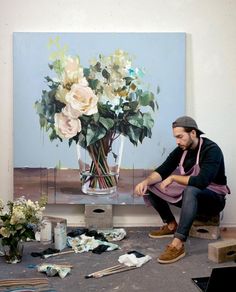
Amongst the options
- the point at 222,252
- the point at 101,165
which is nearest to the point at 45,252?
the point at 101,165

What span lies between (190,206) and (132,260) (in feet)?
1.87

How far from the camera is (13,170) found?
3877 millimetres

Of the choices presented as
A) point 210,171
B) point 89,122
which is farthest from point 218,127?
point 89,122

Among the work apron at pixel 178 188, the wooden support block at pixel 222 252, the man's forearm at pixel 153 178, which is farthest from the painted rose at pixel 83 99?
the wooden support block at pixel 222 252

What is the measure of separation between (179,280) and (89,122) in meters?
1.63

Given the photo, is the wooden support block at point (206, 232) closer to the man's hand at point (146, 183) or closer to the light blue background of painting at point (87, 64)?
the man's hand at point (146, 183)

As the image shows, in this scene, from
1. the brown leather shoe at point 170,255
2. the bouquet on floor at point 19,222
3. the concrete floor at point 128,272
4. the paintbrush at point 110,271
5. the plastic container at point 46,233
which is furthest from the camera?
the plastic container at point 46,233

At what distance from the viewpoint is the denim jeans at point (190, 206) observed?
10.3ft

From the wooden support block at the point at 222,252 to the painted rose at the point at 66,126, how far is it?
1514 millimetres

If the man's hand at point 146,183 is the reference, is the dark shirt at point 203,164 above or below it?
above

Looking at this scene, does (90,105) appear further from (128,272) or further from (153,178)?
(128,272)

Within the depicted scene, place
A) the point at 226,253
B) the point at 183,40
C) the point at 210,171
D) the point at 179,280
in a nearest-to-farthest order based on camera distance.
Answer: the point at 179,280 → the point at 226,253 → the point at 210,171 → the point at 183,40

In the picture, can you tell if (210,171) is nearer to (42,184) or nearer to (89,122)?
(89,122)

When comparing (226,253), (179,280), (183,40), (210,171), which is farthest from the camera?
(183,40)
